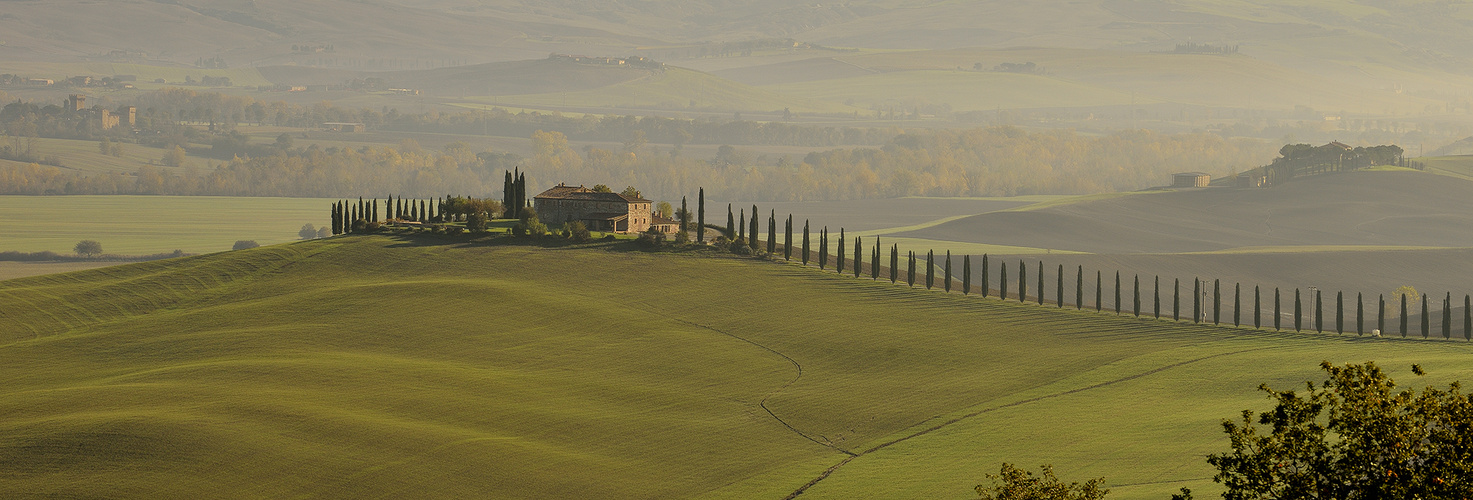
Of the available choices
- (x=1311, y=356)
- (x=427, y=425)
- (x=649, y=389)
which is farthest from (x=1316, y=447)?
(x=1311, y=356)

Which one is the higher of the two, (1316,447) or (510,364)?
(1316,447)

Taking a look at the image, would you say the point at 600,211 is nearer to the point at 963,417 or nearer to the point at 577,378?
the point at 577,378

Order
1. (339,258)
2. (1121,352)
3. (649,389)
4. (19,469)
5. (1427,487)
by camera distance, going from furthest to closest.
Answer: (339,258) < (1121,352) < (649,389) < (19,469) < (1427,487)

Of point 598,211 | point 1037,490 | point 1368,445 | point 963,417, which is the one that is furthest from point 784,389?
point 1368,445

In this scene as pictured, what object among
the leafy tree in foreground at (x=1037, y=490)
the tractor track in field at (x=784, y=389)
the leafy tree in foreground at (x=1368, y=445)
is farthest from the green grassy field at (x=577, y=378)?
the leafy tree in foreground at (x=1368, y=445)

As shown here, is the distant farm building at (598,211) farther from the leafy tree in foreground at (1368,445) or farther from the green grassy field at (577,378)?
the leafy tree in foreground at (1368,445)

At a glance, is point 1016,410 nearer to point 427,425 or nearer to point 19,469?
point 427,425

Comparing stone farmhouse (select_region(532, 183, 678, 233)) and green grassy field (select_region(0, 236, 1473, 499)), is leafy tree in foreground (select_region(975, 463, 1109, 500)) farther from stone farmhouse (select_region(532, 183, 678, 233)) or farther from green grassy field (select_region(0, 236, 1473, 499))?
stone farmhouse (select_region(532, 183, 678, 233))
